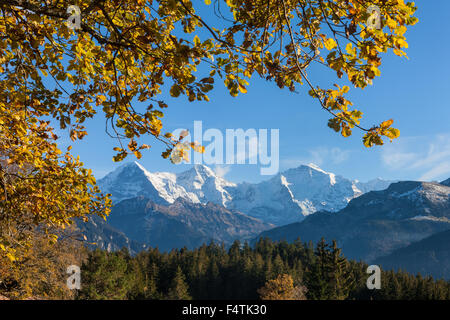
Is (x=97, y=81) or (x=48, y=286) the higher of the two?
(x=97, y=81)

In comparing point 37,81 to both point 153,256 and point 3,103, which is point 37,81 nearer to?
point 3,103

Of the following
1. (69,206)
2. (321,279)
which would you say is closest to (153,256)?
(321,279)

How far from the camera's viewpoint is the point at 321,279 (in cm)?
5053

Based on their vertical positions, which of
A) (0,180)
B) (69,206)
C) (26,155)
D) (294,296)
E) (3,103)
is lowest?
(294,296)
